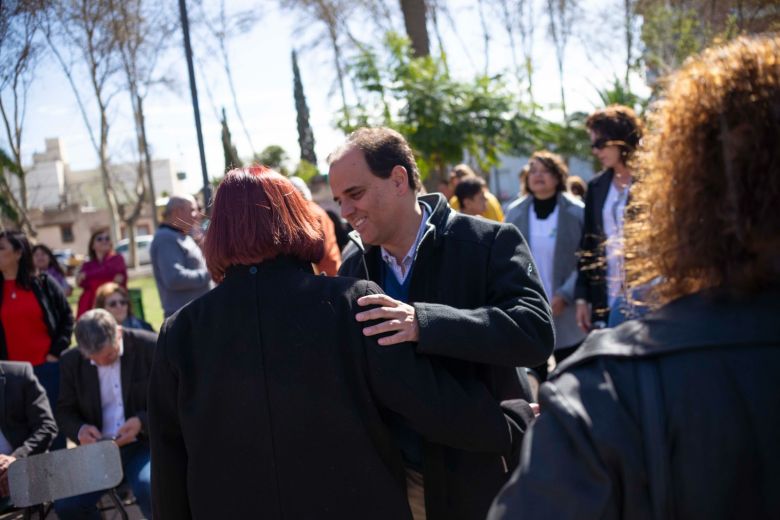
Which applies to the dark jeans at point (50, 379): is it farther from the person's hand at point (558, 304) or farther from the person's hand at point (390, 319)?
the person's hand at point (390, 319)

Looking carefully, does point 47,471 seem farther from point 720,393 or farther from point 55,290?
point 720,393

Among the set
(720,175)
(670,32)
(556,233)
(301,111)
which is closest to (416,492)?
(720,175)

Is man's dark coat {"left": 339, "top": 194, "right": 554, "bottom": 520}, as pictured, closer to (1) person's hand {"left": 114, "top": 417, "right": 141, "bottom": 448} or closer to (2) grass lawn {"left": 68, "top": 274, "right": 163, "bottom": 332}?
(1) person's hand {"left": 114, "top": 417, "right": 141, "bottom": 448}

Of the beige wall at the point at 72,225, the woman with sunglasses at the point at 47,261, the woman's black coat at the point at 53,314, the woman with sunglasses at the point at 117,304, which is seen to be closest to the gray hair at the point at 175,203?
the woman with sunglasses at the point at 117,304

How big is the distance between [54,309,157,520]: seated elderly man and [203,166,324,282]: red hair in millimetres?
3082

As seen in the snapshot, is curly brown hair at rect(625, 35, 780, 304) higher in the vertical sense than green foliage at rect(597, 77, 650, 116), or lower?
lower

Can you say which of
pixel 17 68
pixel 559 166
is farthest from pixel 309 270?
pixel 17 68

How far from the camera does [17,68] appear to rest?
1009 centimetres

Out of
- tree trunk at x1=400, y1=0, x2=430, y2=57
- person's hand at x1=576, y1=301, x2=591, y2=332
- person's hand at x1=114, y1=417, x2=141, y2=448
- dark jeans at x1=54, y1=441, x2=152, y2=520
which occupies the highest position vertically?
tree trunk at x1=400, y1=0, x2=430, y2=57

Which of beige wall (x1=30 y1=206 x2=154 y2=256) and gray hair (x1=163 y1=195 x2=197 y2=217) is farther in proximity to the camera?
beige wall (x1=30 y1=206 x2=154 y2=256)

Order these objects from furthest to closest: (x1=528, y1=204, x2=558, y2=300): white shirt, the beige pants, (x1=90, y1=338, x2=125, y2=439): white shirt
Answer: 1. (x1=528, y1=204, x2=558, y2=300): white shirt
2. (x1=90, y1=338, x2=125, y2=439): white shirt
3. the beige pants

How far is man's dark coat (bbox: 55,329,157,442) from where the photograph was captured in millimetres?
4992

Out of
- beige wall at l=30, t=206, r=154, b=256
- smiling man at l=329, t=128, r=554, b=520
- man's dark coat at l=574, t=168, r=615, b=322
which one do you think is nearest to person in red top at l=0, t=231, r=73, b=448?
man's dark coat at l=574, t=168, r=615, b=322

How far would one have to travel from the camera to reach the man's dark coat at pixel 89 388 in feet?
16.4
